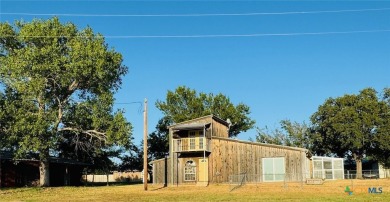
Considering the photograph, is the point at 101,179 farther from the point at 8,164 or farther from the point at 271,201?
the point at 271,201

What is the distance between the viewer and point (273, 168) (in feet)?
138

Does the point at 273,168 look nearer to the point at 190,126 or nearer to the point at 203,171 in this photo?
the point at 203,171

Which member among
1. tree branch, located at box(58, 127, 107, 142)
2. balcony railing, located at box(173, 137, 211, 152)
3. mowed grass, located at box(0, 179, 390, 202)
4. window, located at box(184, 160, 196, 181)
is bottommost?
mowed grass, located at box(0, 179, 390, 202)

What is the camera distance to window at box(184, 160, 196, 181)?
1789 inches

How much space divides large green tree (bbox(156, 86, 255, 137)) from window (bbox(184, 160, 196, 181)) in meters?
26.3

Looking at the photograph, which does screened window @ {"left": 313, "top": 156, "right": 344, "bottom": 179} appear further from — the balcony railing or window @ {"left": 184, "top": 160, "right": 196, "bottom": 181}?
window @ {"left": 184, "top": 160, "right": 196, "bottom": 181}

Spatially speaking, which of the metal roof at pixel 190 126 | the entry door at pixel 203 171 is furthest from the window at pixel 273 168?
the metal roof at pixel 190 126

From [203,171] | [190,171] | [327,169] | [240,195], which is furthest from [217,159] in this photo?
[240,195]

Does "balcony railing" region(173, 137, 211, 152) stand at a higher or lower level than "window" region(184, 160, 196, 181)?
higher

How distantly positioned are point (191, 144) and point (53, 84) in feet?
46.7

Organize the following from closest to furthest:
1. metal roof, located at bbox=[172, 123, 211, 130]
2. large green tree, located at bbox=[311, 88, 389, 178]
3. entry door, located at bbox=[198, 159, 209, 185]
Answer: metal roof, located at bbox=[172, 123, 211, 130], entry door, located at bbox=[198, 159, 209, 185], large green tree, located at bbox=[311, 88, 389, 178]

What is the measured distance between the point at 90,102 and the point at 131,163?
35.9 meters

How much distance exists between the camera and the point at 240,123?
241ft

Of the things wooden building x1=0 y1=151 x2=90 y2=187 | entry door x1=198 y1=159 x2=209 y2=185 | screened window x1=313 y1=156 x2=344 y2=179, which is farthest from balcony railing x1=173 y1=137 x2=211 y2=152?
wooden building x1=0 y1=151 x2=90 y2=187
